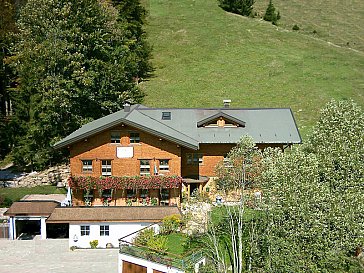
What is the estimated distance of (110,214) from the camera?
32500 millimetres

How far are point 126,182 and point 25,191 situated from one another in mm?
12094

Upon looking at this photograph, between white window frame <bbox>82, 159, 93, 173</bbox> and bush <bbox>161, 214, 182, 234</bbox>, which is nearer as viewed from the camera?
bush <bbox>161, 214, 182, 234</bbox>

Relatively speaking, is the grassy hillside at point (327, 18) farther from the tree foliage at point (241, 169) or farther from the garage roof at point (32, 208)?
the tree foliage at point (241, 169)

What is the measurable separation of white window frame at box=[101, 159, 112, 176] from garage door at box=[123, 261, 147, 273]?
10.5 metres

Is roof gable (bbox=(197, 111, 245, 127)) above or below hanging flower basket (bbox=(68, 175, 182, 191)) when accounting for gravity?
above

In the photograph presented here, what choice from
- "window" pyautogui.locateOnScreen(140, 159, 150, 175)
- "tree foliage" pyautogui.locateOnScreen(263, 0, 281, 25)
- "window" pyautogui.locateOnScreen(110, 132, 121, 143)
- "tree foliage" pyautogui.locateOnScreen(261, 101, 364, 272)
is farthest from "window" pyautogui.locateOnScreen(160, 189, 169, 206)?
"tree foliage" pyautogui.locateOnScreen(263, 0, 281, 25)

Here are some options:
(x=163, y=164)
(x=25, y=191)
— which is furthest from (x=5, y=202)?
(x=163, y=164)

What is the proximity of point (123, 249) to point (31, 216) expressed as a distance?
9323 mm

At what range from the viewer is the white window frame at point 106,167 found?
36688 mm

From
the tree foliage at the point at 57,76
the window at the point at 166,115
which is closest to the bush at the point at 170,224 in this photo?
the window at the point at 166,115

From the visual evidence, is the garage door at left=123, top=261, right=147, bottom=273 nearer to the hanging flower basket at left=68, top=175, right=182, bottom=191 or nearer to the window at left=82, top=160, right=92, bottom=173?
the hanging flower basket at left=68, top=175, right=182, bottom=191

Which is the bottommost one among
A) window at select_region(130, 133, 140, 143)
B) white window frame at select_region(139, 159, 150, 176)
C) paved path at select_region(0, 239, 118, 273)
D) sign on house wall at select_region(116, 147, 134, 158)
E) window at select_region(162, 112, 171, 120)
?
paved path at select_region(0, 239, 118, 273)

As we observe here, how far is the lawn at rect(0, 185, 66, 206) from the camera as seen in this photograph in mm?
41369

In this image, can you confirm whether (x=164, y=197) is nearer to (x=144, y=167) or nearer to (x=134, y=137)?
(x=144, y=167)
